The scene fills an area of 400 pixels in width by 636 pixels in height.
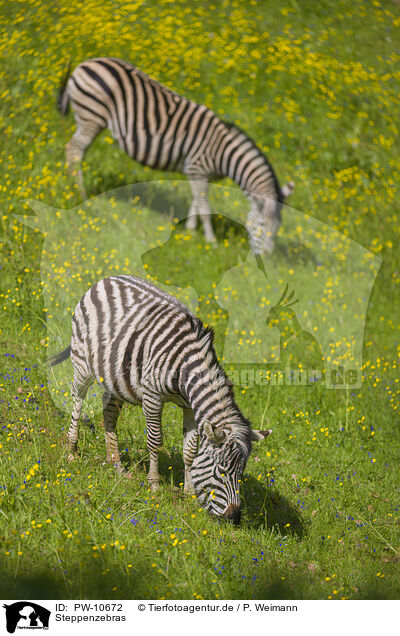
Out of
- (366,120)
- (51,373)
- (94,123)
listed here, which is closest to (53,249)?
(51,373)

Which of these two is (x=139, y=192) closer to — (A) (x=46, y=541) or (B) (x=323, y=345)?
(B) (x=323, y=345)

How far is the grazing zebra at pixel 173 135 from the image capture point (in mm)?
10516

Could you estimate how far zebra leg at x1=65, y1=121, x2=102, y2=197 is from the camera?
32.3 feet

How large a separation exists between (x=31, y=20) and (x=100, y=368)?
22.0 ft

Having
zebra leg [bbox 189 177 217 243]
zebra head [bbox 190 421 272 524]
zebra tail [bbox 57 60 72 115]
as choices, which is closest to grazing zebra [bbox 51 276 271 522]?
zebra head [bbox 190 421 272 524]

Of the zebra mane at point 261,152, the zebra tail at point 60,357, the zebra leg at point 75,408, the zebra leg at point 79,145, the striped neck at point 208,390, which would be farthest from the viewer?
the zebra mane at point 261,152

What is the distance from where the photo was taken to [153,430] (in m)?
6.72

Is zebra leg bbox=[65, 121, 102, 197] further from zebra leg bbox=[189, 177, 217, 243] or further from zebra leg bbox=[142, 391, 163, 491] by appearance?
zebra leg bbox=[142, 391, 163, 491]

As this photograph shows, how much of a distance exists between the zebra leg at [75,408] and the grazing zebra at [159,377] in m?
0.01

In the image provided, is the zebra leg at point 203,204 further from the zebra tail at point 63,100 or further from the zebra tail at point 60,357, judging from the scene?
the zebra tail at point 60,357
